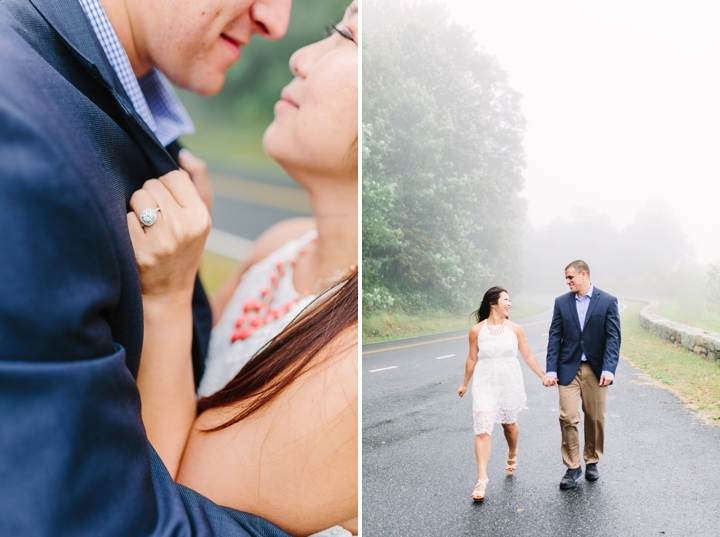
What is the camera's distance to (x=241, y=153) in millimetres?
1783

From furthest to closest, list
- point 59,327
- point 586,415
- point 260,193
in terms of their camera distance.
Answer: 1. point 260,193
2. point 586,415
3. point 59,327

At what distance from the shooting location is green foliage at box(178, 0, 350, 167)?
1.67 meters

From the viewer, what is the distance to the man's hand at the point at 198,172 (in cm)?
160

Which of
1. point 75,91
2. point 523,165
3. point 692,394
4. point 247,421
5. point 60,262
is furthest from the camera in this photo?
point 523,165

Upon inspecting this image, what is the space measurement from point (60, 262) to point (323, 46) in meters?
1.15

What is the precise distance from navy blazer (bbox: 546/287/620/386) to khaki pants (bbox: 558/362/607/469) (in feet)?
0.09

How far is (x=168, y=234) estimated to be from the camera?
3.34 feet

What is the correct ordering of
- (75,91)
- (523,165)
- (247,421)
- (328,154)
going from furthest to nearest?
(523,165)
(328,154)
(247,421)
(75,91)

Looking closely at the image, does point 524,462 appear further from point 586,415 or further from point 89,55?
point 89,55

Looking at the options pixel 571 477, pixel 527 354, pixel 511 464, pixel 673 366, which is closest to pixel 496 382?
pixel 527 354

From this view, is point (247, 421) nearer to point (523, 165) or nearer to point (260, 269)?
A: point (260, 269)

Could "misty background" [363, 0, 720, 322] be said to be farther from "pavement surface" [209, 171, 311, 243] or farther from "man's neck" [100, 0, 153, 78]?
"man's neck" [100, 0, 153, 78]

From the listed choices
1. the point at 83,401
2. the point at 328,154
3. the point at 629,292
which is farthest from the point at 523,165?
the point at 83,401

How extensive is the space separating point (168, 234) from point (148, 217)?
0.05 metres
